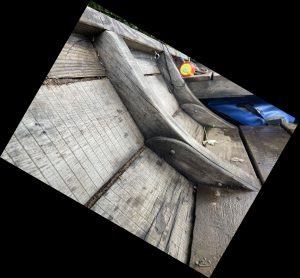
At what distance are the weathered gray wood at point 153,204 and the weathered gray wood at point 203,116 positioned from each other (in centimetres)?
215

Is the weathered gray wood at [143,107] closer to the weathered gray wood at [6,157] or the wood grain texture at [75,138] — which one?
the wood grain texture at [75,138]

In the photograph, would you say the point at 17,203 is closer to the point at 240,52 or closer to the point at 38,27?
the point at 38,27

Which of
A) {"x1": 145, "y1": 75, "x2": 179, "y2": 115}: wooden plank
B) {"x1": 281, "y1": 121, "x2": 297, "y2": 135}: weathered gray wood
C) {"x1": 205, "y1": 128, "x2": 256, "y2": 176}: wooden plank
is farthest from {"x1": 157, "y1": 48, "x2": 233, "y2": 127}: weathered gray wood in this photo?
{"x1": 281, "y1": 121, "x2": 297, "y2": 135}: weathered gray wood

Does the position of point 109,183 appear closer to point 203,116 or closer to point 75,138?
point 75,138

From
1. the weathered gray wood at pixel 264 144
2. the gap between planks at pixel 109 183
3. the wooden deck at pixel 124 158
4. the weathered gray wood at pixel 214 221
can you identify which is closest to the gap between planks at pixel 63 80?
the wooden deck at pixel 124 158

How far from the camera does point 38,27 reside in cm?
69

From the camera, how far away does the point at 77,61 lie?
2.02 meters

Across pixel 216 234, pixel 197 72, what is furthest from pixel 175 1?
pixel 197 72

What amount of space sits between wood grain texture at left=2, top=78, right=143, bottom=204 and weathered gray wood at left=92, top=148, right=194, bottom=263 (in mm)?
124

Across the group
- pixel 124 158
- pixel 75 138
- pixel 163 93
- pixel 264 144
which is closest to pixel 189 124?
pixel 163 93

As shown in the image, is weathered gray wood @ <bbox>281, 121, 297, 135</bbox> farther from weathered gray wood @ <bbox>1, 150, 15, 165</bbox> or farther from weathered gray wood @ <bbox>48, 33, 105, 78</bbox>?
weathered gray wood @ <bbox>1, 150, 15, 165</bbox>

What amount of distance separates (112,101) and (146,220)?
117 centimetres

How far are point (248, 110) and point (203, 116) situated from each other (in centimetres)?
107

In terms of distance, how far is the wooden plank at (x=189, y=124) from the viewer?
3554 millimetres
